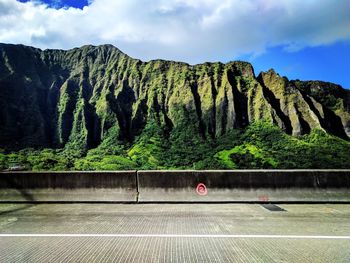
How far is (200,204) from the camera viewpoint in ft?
33.6

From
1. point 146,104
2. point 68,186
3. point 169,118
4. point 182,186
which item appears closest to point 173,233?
point 182,186

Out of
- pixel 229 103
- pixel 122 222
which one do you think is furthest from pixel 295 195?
pixel 229 103

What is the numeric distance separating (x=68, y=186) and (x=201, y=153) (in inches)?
5508

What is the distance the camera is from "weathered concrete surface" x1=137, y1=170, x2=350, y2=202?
1034 cm

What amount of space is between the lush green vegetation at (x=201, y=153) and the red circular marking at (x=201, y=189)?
102 metres

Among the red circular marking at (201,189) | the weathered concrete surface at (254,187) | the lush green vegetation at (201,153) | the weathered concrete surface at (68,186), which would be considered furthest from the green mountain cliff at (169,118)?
the weathered concrete surface at (68,186)

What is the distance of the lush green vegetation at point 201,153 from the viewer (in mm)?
119375

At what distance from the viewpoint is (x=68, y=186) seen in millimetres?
10617

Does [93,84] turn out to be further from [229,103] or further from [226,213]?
[226,213]

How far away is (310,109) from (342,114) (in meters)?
29.6

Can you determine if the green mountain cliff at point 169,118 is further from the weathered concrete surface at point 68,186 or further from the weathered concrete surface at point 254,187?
the weathered concrete surface at point 68,186

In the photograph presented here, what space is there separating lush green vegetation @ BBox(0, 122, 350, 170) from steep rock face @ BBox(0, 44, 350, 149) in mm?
6214

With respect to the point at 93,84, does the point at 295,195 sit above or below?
below

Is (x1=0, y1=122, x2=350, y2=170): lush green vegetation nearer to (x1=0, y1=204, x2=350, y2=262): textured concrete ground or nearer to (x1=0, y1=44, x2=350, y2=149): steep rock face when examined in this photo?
(x1=0, y1=44, x2=350, y2=149): steep rock face
